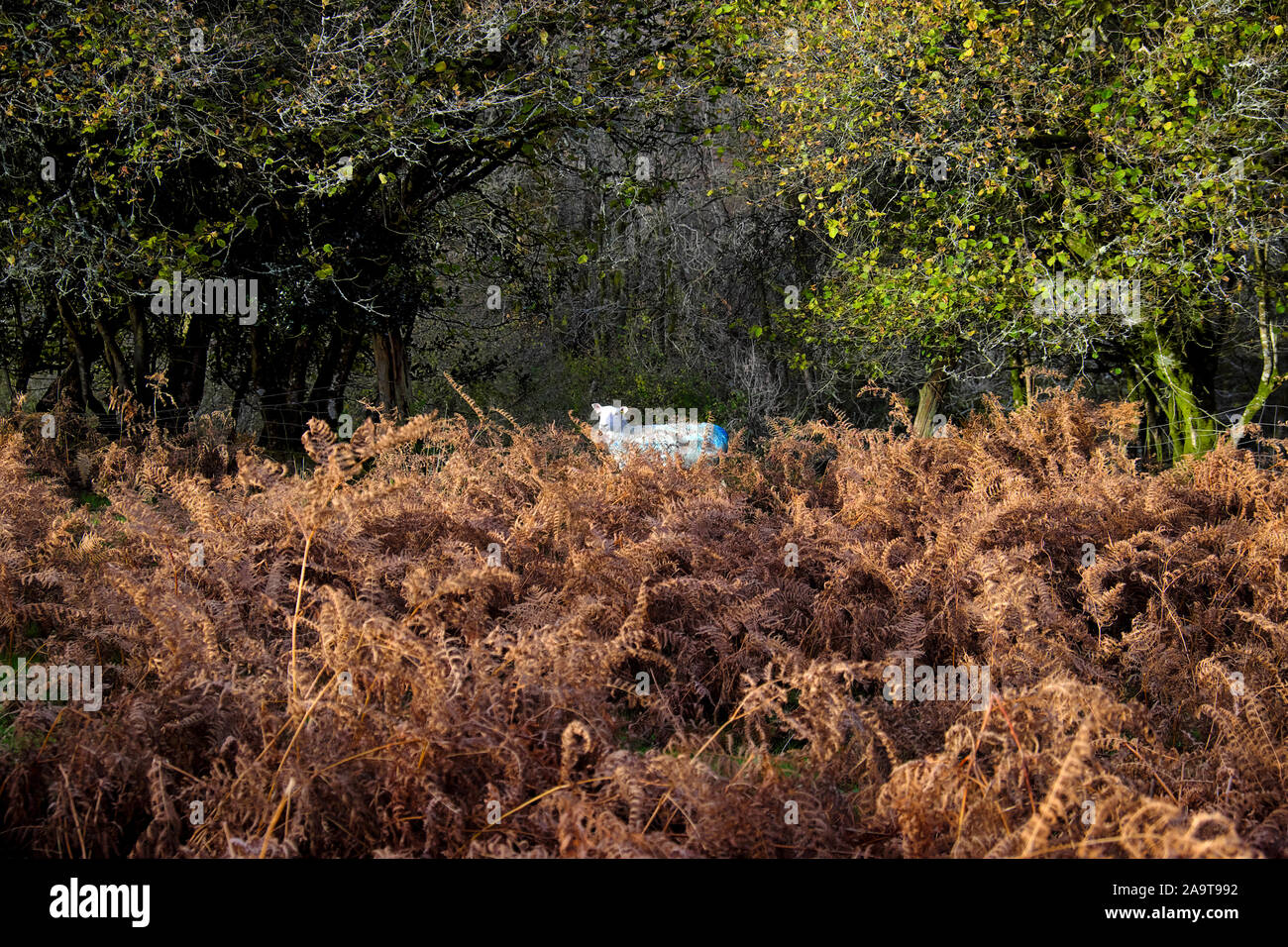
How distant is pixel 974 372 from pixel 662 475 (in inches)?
321

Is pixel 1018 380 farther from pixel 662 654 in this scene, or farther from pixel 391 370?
pixel 662 654

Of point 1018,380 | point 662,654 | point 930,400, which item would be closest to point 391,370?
point 930,400

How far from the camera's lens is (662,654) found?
3885mm

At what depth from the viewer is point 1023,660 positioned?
3195mm

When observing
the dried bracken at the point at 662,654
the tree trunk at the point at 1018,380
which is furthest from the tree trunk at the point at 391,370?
the tree trunk at the point at 1018,380

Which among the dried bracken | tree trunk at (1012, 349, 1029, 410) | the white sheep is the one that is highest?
tree trunk at (1012, 349, 1029, 410)

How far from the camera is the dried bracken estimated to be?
7.99ft

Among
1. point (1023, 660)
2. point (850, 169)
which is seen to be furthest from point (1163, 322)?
point (1023, 660)

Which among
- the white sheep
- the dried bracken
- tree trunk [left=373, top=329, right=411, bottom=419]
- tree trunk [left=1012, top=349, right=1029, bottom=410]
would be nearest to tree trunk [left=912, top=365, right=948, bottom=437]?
tree trunk [left=1012, top=349, right=1029, bottom=410]

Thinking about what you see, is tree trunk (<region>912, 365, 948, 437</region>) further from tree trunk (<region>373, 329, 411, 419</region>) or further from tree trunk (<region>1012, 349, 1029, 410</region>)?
tree trunk (<region>373, 329, 411, 419</region>)

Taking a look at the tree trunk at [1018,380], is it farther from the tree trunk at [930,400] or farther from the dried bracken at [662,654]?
the dried bracken at [662,654]

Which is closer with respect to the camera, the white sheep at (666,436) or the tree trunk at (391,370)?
the white sheep at (666,436)

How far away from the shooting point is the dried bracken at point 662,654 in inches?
95.9

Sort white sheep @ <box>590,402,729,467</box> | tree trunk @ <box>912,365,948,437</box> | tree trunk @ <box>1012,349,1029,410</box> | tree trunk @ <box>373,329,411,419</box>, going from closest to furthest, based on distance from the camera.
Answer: white sheep @ <box>590,402,729,467</box> → tree trunk @ <box>1012,349,1029,410</box> → tree trunk @ <box>373,329,411,419</box> → tree trunk @ <box>912,365,948,437</box>
